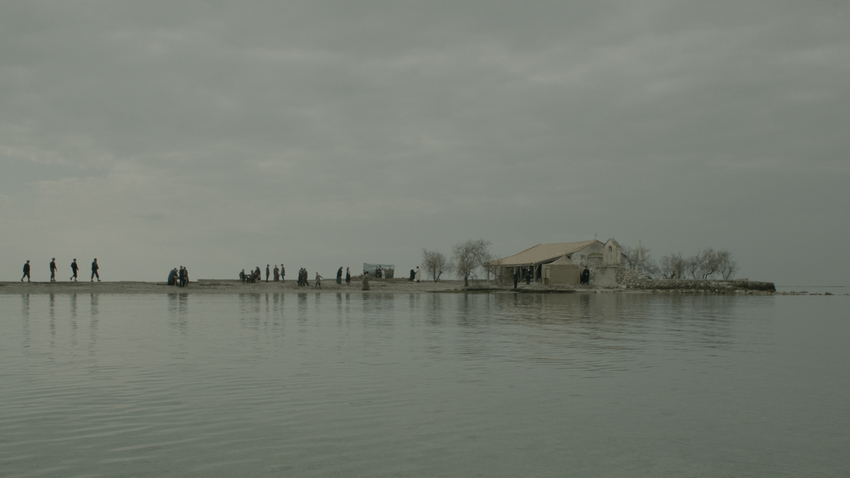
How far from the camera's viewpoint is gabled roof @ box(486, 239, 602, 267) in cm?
7794

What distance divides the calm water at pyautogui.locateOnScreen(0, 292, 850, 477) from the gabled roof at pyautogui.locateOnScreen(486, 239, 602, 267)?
197ft

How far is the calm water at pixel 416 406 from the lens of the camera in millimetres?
6211

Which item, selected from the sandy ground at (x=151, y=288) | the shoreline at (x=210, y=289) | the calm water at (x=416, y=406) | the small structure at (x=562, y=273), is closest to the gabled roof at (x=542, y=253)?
the small structure at (x=562, y=273)

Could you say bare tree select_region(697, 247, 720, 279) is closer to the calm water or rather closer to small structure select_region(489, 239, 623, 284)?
small structure select_region(489, 239, 623, 284)

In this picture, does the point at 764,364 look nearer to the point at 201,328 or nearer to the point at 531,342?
the point at 531,342

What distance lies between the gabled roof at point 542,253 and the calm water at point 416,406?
Result: 6000cm

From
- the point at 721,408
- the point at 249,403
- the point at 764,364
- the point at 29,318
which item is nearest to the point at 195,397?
the point at 249,403

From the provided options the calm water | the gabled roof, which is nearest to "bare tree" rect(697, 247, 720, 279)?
Answer: the gabled roof

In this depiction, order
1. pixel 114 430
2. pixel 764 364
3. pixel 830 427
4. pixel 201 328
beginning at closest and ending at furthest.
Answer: pixel 114 430 < pixel 830 427 < pixel 764 364 < pixel 201 328

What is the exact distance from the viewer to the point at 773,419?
27.3 ft

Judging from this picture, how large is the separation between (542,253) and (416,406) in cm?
7553

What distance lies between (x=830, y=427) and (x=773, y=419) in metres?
0.63

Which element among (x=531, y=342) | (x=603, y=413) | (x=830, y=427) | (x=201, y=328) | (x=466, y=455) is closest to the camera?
(x=466, y=455)

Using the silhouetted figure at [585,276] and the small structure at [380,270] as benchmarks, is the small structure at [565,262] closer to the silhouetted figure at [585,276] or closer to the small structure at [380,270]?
the silhouetted figure at [585,276]
